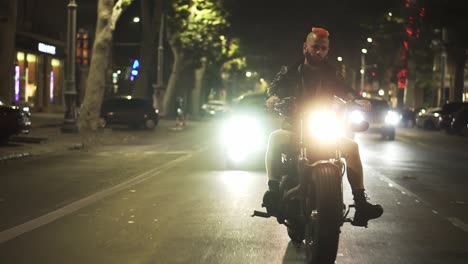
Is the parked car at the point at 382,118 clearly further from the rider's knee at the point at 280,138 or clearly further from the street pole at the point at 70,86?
the rider's knee at the point at 280,138

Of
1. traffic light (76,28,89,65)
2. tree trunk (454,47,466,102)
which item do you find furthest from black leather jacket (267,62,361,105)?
traffic light (76,28,89,65)

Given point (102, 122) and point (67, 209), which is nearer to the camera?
point (67, 209)

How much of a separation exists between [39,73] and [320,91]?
44.2 m

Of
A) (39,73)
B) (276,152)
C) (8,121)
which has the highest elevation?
(39,73)

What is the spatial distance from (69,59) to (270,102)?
2418cm

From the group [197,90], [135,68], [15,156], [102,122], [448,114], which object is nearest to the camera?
[15,156]

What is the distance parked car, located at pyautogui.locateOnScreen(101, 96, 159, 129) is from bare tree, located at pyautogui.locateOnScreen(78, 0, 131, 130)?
5592mm

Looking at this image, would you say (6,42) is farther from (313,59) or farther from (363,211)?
(363,211)

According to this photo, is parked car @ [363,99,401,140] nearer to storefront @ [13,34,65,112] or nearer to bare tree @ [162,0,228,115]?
bare tree @ [162,0,228,115]

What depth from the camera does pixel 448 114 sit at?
43.2 m

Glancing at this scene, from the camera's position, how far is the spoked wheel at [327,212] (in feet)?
21.1

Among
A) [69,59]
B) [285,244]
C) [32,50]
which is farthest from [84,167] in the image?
[32,50]

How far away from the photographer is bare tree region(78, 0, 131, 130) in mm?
33281

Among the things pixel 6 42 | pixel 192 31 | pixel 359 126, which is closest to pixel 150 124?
pixel 192 31
